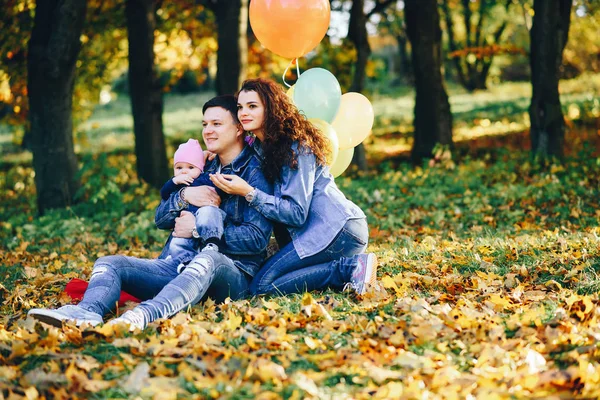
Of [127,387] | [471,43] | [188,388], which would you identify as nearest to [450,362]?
[188,388]

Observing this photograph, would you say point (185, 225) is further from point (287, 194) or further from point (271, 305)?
point (271, 305)

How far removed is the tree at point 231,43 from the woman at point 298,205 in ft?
19.1

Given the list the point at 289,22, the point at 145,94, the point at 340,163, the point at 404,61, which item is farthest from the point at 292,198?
the point at 404,61

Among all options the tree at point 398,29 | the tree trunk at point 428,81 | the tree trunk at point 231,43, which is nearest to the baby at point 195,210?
the tree trunk at point 231,43

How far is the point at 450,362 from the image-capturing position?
3.11 metres

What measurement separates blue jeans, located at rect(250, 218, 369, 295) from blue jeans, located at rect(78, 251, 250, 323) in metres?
0.17

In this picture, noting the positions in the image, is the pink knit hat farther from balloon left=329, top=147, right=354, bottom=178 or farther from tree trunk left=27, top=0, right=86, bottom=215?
tree trunk left=27, top=0, right=86, bottom=215

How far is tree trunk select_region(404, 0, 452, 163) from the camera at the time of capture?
11750 millimetres

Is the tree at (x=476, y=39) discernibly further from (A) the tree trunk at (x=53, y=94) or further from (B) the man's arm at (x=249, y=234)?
(B) the man's arm at (x=249, y=234)

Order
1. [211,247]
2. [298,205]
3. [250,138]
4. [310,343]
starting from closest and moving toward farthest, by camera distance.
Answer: [310,343] → [211,247] → [298,205] → [250,138]

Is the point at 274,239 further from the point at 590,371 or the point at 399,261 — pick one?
the point at 590,371

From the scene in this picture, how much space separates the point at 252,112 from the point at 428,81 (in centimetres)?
813

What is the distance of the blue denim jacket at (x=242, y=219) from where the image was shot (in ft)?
14.1

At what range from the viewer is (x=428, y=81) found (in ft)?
39.0
